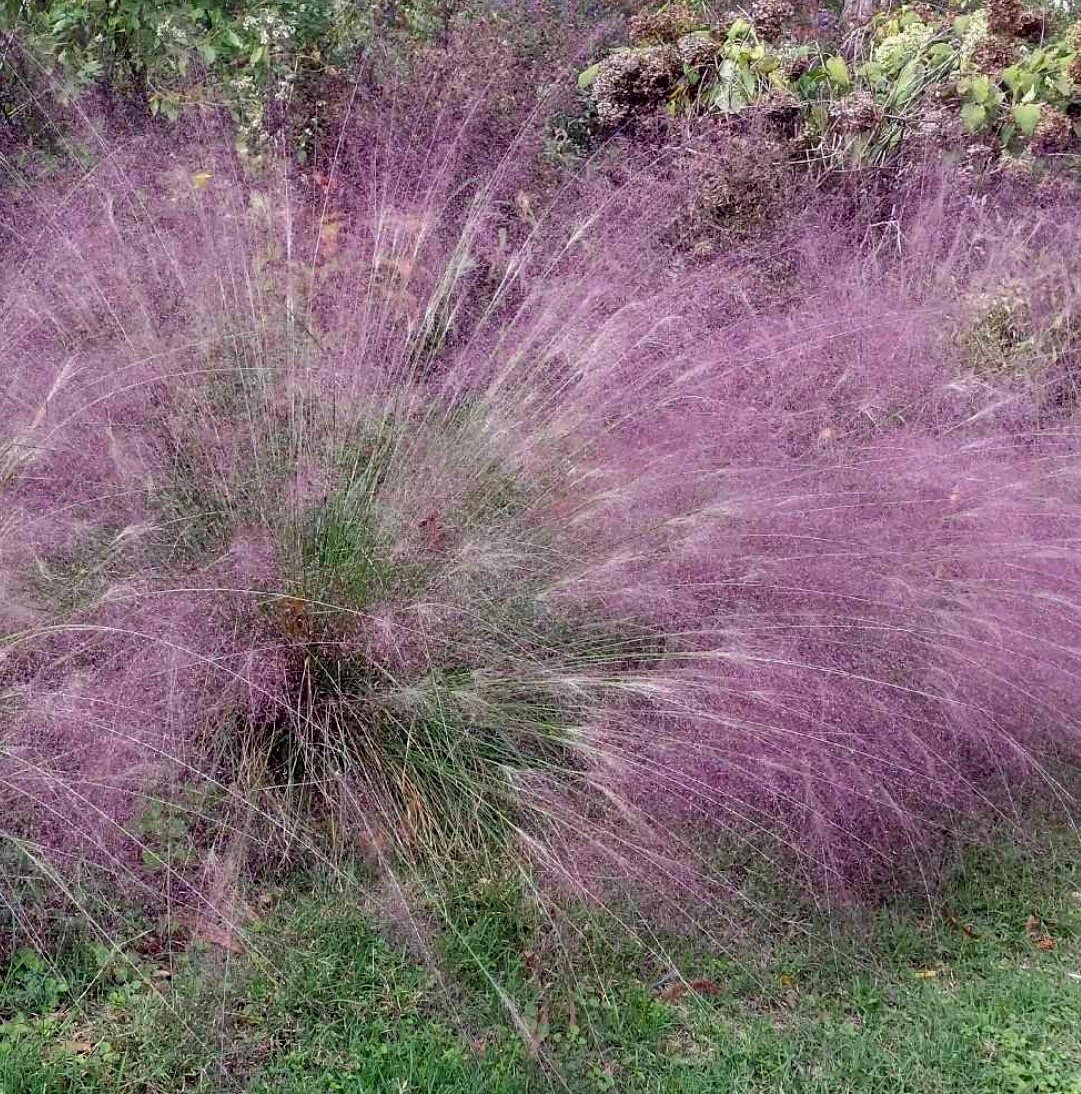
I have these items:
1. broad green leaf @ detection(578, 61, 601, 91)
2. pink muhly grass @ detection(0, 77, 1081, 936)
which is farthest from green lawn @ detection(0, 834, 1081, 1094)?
broad green leaf @ detection(578, 61, 601, 91)

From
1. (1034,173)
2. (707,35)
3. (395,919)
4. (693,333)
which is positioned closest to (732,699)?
(395,919)

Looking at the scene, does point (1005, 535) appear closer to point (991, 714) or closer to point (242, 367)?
point (991, 714)

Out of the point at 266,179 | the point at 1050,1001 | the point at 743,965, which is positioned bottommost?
the point at 1050,1001

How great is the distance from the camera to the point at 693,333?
338 cm

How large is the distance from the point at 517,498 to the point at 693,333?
69 cm

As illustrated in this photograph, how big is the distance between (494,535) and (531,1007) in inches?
45.8

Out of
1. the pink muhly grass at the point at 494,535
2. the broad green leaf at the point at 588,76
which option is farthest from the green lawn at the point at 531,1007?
the broad green leaf at the point at 588,76

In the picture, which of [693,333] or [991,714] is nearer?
[991,714]

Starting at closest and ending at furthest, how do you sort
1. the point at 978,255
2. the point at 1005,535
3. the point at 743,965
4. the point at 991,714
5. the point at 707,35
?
the point at 743,965 < the point at 991,714 < the point at 1005,535 < the point at 978,255 < the point at 707,35

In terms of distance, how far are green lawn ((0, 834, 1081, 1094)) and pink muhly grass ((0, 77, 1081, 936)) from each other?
0.54ft

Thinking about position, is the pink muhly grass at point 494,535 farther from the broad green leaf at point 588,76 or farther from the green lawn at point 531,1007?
the broad green leaf at point 588,76

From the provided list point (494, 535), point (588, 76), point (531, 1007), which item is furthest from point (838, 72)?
point (531, 1007)

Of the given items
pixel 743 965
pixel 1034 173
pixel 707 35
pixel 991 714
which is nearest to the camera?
pixel 743 965

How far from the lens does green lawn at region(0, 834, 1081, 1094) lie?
216cm
